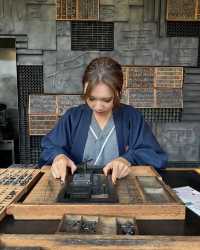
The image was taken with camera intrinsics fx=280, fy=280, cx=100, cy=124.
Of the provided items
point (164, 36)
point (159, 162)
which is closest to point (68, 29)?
point (164, 36)

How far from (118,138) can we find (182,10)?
222 cm

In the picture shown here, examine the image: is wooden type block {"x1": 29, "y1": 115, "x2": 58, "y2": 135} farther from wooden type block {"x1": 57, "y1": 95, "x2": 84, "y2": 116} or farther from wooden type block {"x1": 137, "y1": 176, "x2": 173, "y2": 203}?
wooden type block {"x1": 137, "y1": 176, "x2": 173, "y2": 203}

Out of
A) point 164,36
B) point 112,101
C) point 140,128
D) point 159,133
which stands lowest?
point 159,133

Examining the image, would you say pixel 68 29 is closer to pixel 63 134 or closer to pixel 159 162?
pixel 63 134

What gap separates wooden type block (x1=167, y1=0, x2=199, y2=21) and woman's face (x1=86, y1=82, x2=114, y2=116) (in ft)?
7.18

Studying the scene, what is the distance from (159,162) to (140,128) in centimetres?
29

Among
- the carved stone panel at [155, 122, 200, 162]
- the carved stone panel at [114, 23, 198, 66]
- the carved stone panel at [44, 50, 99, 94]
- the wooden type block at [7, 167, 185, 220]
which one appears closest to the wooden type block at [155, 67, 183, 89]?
the carved stone panel at [114, 23, 198, 66]

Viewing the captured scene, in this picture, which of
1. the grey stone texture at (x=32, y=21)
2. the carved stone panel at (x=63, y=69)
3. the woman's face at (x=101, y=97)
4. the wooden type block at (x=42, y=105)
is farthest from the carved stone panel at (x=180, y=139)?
the woman's face at (x=101, y=97)

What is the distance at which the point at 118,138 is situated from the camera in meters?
1.89

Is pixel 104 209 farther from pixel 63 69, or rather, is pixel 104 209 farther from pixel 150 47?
pixel 150 47

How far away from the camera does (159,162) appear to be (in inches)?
66.7

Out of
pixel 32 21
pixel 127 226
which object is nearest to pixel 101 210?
pixel 127 226

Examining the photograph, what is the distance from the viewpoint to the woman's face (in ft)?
5.14

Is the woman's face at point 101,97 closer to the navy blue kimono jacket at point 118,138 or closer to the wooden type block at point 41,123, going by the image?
the navy blue kimono jacket at point 118,138
